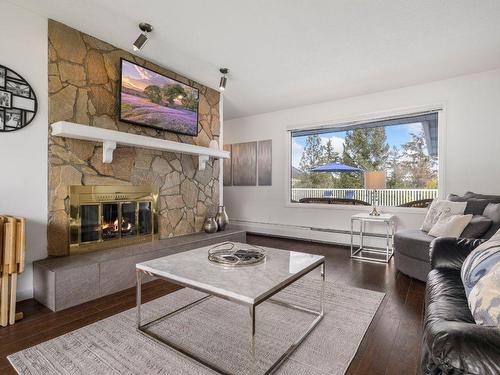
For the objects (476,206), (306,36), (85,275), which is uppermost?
(306,36)

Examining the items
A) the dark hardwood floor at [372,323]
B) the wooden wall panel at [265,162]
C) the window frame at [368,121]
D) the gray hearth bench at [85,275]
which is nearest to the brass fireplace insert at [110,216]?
the gray hearth bench at [85,275]

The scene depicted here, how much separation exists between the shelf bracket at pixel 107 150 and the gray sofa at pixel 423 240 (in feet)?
10.8

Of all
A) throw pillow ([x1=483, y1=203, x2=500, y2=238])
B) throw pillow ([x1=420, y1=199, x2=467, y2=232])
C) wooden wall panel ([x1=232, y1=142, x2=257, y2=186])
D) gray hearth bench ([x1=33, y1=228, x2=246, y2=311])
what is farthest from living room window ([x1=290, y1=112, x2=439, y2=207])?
gray hearth bench ([x1=33, y1=228, x2=246, y2=311])

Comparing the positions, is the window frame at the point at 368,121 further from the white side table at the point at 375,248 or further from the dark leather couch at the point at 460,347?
the dark leather couch at the point at 460,347

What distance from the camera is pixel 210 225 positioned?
402 centimetres

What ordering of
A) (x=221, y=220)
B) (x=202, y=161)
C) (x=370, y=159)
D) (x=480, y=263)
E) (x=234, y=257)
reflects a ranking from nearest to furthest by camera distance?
1. (x=480, y=263)
2. (x=234, y=257)
3. (x=202, y=161)
4. (x=221, y=220)
5. (x=370, y=159)

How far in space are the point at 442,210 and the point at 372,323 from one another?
1.82 meters

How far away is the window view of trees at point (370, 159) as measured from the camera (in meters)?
4.06

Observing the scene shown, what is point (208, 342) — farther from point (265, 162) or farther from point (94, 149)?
point (265, 162)

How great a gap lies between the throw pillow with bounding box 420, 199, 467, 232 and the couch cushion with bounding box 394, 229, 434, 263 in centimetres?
15

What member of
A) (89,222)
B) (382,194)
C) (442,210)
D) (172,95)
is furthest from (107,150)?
(382,194)

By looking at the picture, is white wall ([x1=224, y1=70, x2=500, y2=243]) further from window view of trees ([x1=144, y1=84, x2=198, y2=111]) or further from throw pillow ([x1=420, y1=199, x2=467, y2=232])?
window view of trees ([x1=144, y1=84, x2=198, y2=111])

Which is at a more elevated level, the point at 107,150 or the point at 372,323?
the point at 107,150

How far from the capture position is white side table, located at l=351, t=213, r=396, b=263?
12.3ft
